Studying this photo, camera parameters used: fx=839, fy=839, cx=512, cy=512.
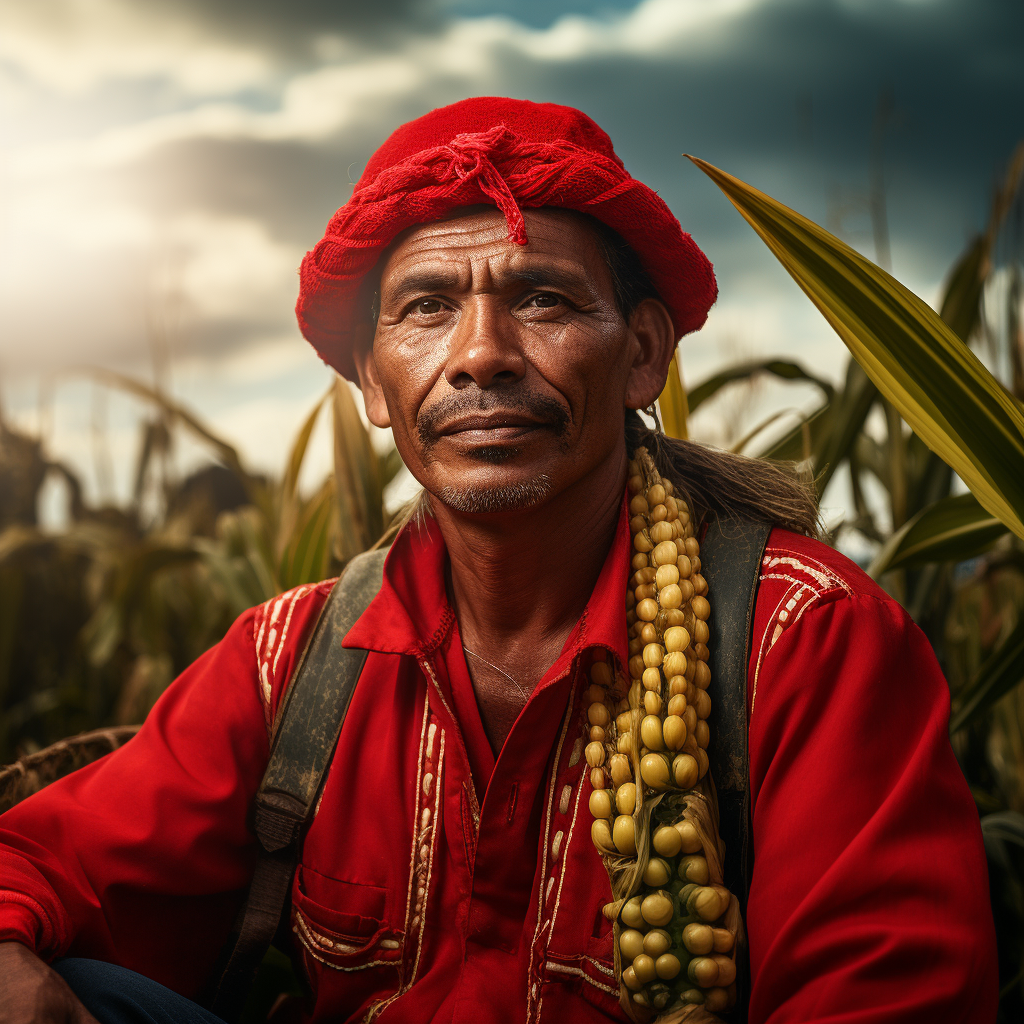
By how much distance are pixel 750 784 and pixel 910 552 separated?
533mm

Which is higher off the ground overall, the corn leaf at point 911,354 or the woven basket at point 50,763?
the corn leaf at point 911,354

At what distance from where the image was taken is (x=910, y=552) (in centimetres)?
133

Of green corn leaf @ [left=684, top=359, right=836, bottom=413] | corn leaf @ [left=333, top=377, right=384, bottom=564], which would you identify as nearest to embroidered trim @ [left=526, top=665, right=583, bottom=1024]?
corn leaf @ [left=333, top=377, right=384, bottom=564]

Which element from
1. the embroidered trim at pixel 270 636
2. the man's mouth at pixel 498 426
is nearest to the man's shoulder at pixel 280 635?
the embroidered trim at pixel 270 636

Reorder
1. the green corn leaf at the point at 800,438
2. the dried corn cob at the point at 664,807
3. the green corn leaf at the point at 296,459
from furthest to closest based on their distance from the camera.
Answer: the green corn leaf at the point at 296,459 → the green corn leaf at the point at 800,438 → the dried corn cob at the point at 664,807

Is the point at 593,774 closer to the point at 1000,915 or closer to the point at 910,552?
the point at 910,552

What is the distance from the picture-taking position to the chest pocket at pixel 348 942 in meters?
1.19

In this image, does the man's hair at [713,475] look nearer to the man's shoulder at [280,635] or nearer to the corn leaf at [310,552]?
the man's shoulder at [280,635]

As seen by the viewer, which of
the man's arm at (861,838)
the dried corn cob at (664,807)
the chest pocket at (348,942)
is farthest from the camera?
the chest pocket at (348,942)

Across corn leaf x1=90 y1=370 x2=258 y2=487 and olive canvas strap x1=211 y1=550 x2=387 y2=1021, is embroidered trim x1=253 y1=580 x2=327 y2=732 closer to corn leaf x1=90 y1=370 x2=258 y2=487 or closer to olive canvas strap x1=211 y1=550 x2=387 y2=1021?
olive canvas strap x1=211 y1=550 x2=387 y2=1021

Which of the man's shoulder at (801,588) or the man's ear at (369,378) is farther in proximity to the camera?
the man's ear at (369,378)

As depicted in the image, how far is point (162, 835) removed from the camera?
122 centimetres

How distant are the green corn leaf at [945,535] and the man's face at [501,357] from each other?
0.49 m

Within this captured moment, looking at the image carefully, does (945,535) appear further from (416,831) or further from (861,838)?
(416,831)
